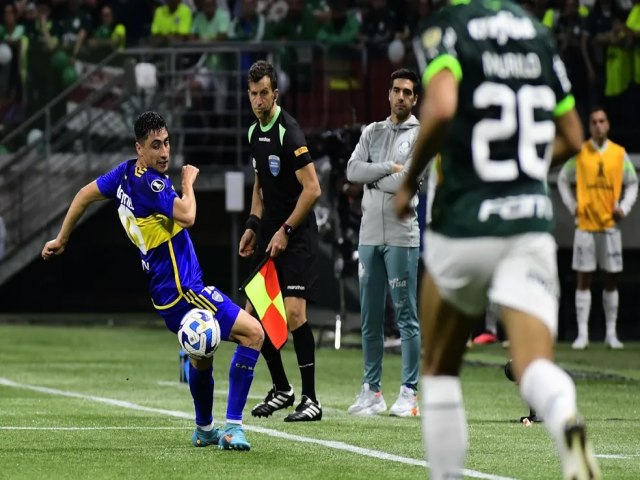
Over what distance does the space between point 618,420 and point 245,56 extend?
14490mm

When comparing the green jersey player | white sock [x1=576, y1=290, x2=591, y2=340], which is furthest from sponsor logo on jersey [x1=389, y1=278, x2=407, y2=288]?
white sock [x1=576, y1=290, x2=591, y2=340]

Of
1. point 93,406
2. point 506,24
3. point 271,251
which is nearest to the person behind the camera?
point 506,24

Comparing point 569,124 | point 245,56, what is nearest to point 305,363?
point 569,124

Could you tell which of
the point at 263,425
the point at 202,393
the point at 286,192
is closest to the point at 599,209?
the point at 286,192

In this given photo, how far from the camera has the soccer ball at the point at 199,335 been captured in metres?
9.59

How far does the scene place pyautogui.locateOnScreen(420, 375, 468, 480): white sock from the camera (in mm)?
6273

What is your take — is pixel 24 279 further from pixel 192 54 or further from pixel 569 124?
pixel 569 124

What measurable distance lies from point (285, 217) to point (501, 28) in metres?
5.85

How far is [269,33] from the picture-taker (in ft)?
84.6

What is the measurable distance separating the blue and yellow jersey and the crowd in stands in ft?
41.1

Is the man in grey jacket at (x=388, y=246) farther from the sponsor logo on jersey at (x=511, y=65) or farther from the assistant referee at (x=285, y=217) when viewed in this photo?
the sponsor logo on jersey at (x=511, y=65)

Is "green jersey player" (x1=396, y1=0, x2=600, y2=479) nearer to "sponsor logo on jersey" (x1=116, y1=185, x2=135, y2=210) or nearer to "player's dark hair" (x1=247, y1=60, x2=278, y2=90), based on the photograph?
"sponsor logo on jersey" (x1=116, y1=185, x2=135, y2=210)

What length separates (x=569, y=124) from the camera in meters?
6.71

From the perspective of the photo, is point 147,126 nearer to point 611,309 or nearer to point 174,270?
point 174,270
